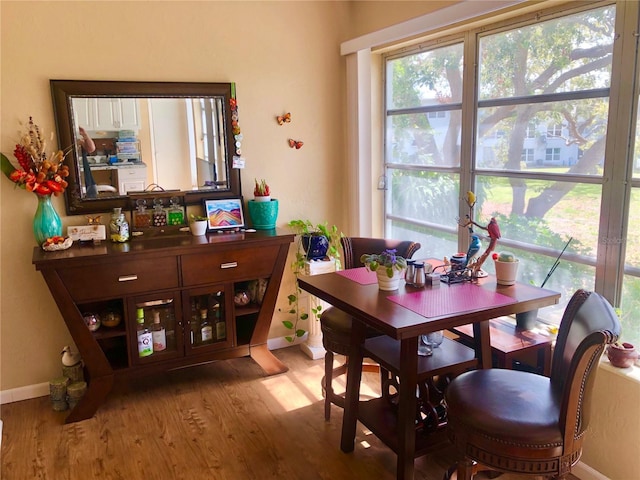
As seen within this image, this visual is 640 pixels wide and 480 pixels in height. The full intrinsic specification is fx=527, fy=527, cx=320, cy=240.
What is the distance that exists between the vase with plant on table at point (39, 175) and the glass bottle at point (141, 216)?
0.42 metres

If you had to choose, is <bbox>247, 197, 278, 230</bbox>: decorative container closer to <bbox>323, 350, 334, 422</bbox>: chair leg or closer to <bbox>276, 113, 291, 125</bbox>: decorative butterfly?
<bbox>276, 113, 291, 125</bbox>: decorative butterfly

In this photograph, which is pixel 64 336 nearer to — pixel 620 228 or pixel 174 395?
pixel 174 395

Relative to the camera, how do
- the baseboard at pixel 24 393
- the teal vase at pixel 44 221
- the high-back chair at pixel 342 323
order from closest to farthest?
the high-back chair at pixel 342 323, the teal vase at pixel 44 221, the baseboard at pixel 24 393

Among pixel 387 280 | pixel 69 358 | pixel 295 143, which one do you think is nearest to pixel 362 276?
pixel 387 280

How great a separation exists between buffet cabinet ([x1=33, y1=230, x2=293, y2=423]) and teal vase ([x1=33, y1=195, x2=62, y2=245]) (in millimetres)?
141

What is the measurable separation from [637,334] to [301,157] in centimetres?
231

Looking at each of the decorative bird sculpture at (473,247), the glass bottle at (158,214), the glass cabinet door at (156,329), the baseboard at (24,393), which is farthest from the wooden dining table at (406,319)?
the baseboard at (24,393)

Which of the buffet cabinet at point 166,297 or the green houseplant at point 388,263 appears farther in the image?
the buffet cabinet at point 166,297

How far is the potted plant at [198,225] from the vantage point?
3.21 meters

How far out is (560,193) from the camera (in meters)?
2.51

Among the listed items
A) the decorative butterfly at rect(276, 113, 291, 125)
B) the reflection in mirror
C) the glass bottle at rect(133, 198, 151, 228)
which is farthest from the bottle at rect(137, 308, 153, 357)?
the decorative butterfly at rect(276, 113, 291, 125)

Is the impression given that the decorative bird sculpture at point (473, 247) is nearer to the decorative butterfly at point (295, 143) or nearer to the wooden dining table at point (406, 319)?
the wooden dining table at point (406, 319)

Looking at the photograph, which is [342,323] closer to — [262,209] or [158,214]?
[262,209]

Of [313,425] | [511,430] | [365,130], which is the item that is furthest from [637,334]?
[365,130]
